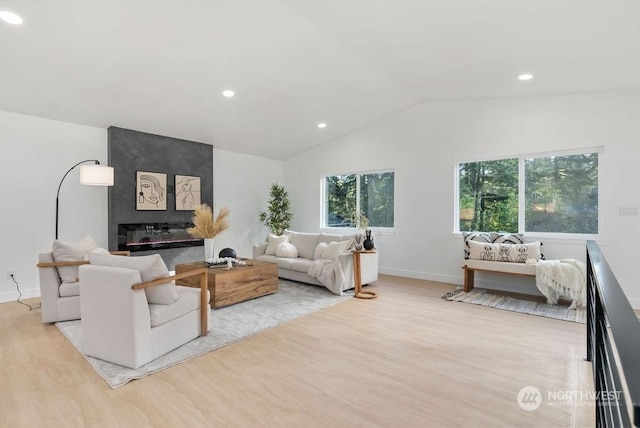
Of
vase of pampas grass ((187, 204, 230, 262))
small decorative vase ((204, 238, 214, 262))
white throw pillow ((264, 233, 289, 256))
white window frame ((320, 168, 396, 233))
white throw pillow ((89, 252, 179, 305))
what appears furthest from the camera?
white window frame ((320, 168, 396, 233))

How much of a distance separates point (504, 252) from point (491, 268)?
0.30 metres

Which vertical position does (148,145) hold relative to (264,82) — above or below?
below

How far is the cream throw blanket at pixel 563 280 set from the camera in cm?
393

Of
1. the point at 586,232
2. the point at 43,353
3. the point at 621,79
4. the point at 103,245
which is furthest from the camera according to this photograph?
the point at 103,245

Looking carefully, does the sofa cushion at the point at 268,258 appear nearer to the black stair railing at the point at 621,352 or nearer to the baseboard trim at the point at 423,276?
the baseboard trim at the point at 423,276

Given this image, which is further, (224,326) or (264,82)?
(264,82)

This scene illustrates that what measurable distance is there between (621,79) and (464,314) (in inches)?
132

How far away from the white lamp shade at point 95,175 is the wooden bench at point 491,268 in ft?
17.2

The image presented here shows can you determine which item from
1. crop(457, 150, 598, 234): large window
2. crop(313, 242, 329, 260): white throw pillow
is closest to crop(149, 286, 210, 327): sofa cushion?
crop(313, 242, 329, 260): white throw pillow

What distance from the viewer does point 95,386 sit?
2221 mm

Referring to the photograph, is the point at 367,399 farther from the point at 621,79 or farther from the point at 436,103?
the point at 436,103

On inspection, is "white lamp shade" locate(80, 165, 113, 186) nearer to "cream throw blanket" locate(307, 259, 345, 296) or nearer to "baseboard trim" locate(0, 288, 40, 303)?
"baseboard trim" locate(0, 288, 40, 303)

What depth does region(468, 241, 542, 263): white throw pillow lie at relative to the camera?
14.6 ft

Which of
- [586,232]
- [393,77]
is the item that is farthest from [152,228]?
[586,232]
